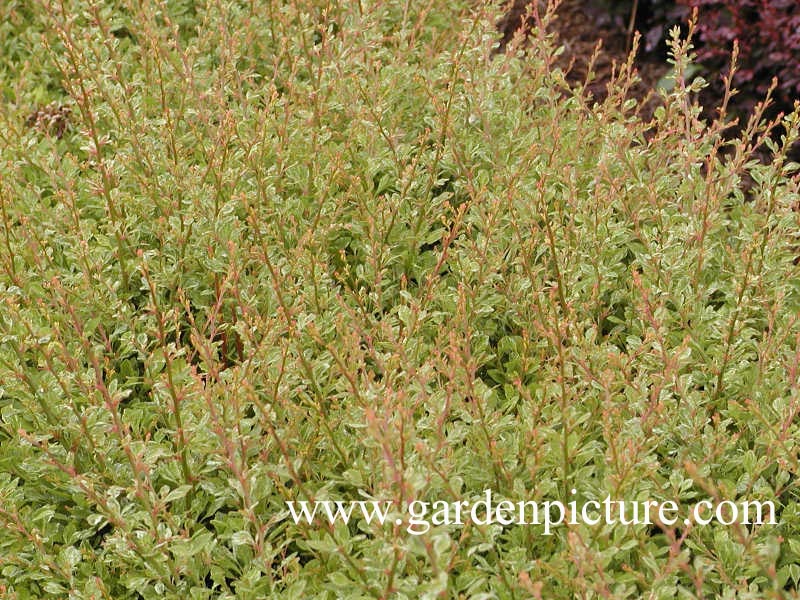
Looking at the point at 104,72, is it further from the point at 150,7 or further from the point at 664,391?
the point at 664,391

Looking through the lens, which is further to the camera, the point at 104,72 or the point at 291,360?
the point at 104,72

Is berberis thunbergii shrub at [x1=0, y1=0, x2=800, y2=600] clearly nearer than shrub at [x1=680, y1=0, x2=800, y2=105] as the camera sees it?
Yes

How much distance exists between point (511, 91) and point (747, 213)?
37.6 inches

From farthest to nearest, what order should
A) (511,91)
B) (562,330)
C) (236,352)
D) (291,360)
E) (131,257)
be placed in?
1. (511,91)
2. (131,257)
3. (236,352)
4. (291,360)
5. (562,330)

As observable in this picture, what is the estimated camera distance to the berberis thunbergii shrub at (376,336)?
2.03m

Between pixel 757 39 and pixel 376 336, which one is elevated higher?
pixel 757 39

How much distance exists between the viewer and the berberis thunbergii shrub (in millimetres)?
2025

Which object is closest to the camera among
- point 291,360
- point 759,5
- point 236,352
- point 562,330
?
point 562,330

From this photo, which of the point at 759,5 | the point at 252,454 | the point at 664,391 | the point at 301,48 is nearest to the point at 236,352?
the point at 252,454

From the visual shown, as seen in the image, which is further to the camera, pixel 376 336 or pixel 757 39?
pixel 757 39

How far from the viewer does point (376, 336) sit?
248 cm

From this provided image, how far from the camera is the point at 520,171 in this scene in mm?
2836

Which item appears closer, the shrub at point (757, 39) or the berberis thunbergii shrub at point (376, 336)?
the berberis thunbergii shrub at point (376, 336)

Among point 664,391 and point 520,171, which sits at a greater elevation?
point 520,171
